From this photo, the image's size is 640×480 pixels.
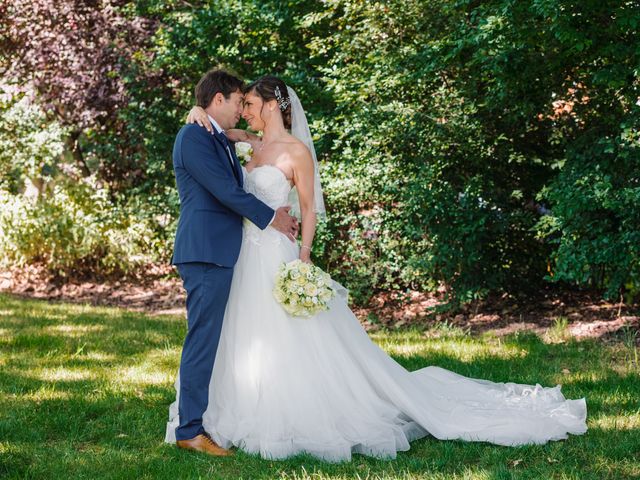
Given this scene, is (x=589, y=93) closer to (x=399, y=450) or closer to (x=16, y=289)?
(x=399, y=450)

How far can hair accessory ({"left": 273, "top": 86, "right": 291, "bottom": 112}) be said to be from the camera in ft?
15.5

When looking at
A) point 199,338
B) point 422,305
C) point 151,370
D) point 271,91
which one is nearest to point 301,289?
point 199,338

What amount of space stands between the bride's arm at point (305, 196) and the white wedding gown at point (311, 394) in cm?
9

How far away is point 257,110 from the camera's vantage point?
4.75m

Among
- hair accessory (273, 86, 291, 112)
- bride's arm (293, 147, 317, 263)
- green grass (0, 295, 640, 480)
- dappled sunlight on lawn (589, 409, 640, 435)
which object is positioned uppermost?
hair accessory (273, 86, 291, 112)

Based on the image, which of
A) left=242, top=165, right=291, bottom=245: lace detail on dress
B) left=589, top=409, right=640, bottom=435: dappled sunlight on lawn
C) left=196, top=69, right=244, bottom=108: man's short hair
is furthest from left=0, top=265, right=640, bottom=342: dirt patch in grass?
left=196, top=69, right=244, bottom=108: man's short hair

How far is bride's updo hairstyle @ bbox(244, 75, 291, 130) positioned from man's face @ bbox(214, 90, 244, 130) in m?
0.12

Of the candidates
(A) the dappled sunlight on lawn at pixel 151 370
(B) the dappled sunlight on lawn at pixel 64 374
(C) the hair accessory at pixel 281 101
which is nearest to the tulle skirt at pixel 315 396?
(C) the hair accessory at pixel 281 101

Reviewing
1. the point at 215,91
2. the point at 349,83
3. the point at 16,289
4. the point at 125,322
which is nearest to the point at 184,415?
the point at 215,91

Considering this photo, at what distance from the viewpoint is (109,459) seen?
13.9ft

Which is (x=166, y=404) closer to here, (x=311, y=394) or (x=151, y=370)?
(x=151, y=370)

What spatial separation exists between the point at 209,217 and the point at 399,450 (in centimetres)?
170

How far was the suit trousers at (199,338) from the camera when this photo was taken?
4.33m

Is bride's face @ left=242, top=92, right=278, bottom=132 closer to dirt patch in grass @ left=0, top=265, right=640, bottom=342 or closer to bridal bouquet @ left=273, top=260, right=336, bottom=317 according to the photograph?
bridal bouquet @ left=273, top=260, right=336, bottom=317
